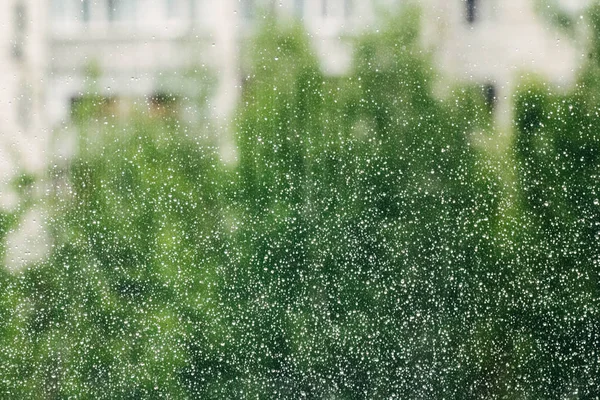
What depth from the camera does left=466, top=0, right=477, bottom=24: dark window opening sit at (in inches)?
43.3

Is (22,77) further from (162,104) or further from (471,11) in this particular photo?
(471,11)

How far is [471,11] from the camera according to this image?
1102 mm

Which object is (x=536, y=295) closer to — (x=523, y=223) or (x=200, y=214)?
(x=523, y=223)

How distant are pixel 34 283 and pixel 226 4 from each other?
0.55 m

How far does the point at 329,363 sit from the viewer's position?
117 centimetres

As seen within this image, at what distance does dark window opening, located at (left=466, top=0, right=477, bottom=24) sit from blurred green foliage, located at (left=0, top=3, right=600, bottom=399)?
8 cm

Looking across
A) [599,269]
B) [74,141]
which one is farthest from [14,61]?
[599,269]

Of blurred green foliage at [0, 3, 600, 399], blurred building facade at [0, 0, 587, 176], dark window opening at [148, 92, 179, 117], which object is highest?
blurred building facade at [0, 0, 587, 176]

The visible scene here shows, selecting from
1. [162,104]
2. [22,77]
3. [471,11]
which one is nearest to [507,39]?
[471,11]

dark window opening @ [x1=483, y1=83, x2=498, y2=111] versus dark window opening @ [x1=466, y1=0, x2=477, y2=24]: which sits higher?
dark window opening @ [x1=466, y1=0, x2=477, y2=24]

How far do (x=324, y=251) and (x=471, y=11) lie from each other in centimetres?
45

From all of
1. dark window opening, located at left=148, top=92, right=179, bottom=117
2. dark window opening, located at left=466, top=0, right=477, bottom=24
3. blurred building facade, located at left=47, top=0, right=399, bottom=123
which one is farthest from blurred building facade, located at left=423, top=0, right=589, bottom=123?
dark window opening, located at left=148, top=92, right=179, bottom=117

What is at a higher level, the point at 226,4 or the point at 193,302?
the point at 226,4

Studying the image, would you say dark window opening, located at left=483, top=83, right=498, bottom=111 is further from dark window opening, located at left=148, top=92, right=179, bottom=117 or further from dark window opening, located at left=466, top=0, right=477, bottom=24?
dark window opening, located at left=148, top=92, right=179, bottom=117
